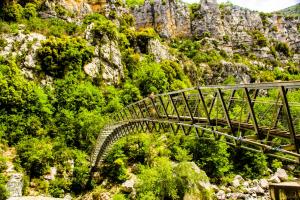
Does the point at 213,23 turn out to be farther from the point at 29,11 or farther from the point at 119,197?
the point at 119,197

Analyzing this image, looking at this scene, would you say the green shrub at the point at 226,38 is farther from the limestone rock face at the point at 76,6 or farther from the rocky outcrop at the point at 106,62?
the rocky outcrop at the point at 106,62

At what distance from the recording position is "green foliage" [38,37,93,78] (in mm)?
43444

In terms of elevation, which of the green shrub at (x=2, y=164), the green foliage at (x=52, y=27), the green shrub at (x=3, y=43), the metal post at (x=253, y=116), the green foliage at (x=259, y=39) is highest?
the green foliage at (x=52, y=27)

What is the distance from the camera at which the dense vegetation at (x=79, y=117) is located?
97.4ft

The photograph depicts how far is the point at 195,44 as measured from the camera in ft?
244

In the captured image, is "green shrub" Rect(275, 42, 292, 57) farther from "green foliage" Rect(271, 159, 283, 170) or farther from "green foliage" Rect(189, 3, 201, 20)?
"green foliage" Rect(271, 159, 283, 170)

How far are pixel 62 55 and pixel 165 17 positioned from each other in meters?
37.7

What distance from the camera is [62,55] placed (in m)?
45.2

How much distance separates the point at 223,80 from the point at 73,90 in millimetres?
36773

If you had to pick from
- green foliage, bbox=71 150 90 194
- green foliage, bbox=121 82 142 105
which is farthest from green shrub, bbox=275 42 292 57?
green foliage, bbox=71 150 90 194

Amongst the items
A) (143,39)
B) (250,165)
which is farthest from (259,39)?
(250,165)

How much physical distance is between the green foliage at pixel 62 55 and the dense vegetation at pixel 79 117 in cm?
13

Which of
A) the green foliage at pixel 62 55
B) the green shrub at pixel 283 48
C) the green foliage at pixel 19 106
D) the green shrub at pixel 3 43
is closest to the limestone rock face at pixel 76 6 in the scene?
the green foliage at pixel 62 55

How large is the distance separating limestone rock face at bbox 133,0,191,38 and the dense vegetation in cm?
1778
